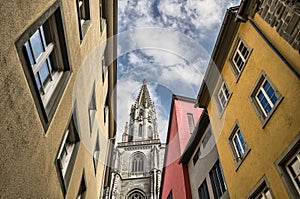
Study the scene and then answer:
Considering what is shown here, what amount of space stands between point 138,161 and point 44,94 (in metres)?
64.5

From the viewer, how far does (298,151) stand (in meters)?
6.35

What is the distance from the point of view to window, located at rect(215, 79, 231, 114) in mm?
11719

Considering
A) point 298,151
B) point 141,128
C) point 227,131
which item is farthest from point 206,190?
point 141,128

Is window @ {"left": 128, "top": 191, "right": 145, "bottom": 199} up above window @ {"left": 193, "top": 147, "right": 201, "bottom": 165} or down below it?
above

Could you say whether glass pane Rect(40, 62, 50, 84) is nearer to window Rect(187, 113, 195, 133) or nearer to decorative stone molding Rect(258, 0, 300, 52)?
decorative stone molding Rect(258, 0, 300, 52)

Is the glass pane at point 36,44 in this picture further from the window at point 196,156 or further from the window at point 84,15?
the window at point 196,156

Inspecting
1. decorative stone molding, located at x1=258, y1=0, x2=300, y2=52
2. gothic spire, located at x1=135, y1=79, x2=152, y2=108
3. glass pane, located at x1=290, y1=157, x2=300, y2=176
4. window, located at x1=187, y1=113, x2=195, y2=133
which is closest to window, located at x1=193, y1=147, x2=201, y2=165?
window, located at x1=187, y1=113, x2=195, y2=133

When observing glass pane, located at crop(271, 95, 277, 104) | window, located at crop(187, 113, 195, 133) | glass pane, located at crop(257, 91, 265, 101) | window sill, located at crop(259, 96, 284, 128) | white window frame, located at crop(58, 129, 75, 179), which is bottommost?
white window frame, located at crop(58, 129, 75, 179)

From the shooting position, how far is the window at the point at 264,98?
7750 mm

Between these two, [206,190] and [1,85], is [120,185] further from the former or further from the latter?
[1,85]

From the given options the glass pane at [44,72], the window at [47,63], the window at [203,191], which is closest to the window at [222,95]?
the window at [203,191]

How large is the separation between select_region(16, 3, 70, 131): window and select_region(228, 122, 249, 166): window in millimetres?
7129

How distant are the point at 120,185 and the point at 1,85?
61.8 metres

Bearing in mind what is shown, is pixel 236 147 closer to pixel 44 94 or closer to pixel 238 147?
pixel 238 147
